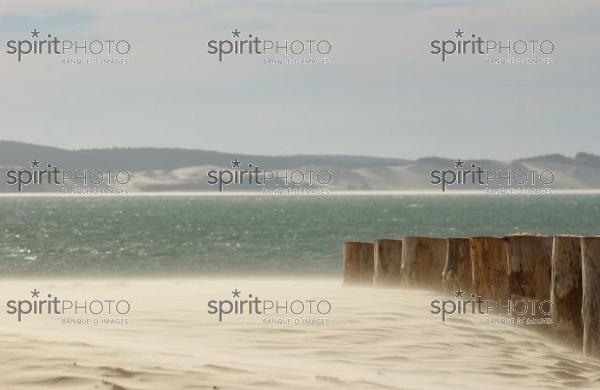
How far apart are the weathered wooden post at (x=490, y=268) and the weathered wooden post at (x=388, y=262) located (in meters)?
1.82

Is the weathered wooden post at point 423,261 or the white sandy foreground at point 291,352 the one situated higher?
the weathered wooden post at point 423,261

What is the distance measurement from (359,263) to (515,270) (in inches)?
145

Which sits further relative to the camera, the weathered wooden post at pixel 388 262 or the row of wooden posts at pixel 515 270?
the weathered wooden post at pixel 388 262

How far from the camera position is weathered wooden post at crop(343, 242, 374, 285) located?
16359 millimetres

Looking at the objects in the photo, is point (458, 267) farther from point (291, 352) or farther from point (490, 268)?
point (291, 352)

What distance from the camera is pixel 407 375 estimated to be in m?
10.3

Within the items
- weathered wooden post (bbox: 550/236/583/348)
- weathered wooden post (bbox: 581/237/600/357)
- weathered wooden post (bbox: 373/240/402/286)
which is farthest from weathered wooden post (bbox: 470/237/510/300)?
weathered wooden post (bbox: 373/240/402/286)

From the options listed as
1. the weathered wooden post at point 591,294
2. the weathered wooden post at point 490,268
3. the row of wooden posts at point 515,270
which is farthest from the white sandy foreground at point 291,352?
the weathered wooden post at point 490,268

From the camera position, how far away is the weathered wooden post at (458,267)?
14258 mm

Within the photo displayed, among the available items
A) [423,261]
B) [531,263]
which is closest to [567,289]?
[531,263]

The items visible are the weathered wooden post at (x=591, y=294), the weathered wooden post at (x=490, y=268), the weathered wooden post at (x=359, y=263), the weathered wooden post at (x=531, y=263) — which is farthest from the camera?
the weathered wooden post at (x=359, y=263)

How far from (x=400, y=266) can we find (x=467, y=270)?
1.45 meters

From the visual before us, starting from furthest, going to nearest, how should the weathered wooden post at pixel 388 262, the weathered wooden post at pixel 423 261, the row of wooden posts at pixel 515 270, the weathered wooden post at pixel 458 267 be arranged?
1. the weathered wooden post at pixel 388 262
2. the weathered wooden post at pixel 423 261
3. the weathered wooden post at pixel 458 267
4. the row of wooden posts at pixel 515 270

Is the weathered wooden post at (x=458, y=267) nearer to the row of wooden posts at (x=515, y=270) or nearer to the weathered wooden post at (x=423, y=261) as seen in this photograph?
the row of wooden posts at (x=515, y=270)
